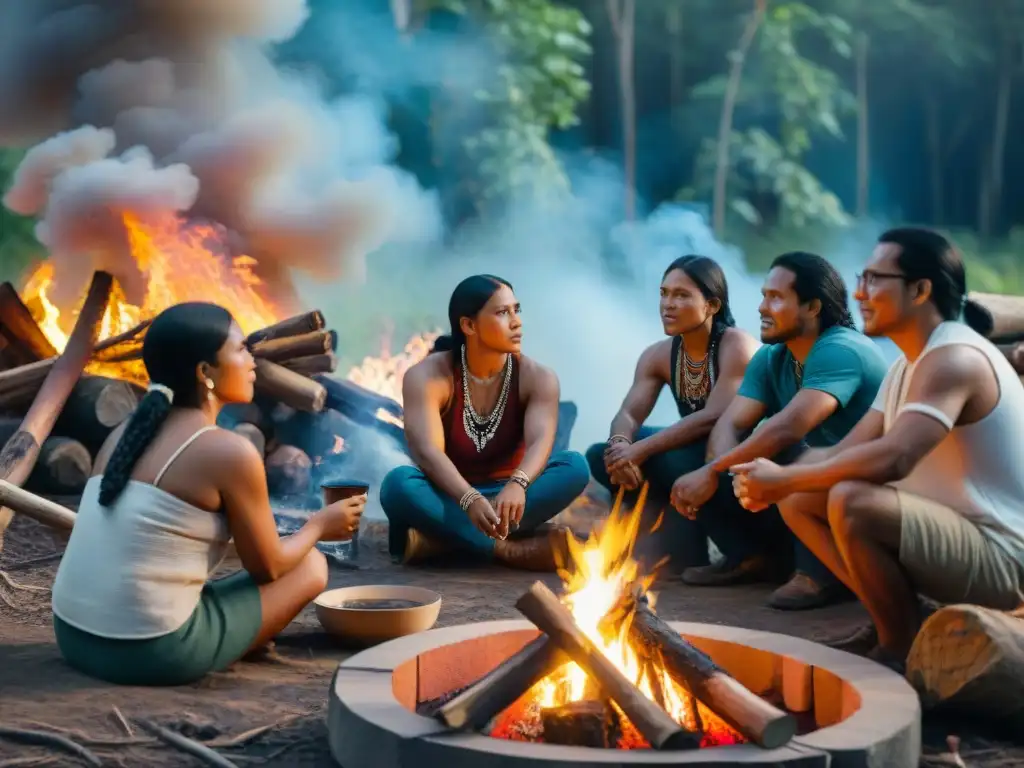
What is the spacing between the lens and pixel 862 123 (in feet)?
58.4

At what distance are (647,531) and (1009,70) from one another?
575 inches

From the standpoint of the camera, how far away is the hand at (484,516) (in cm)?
523

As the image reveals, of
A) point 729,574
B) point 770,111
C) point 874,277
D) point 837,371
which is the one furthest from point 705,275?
point 770,111

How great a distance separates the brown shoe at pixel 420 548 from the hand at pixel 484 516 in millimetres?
738

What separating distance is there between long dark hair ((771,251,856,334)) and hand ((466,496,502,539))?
64.4 inches

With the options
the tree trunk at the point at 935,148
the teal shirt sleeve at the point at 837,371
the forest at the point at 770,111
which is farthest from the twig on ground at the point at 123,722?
the tree trunk at the point at 935,148

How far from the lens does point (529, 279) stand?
597 inches

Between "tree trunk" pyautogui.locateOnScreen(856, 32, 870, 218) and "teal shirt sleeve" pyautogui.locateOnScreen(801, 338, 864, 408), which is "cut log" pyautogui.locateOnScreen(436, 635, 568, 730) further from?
"tree trunk" pyautogui.locateOnScreen(856, 32, 870, 218)

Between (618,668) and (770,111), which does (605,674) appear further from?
(770,111)

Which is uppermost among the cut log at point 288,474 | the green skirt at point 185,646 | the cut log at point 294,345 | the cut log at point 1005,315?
the cut log at point 1005,315

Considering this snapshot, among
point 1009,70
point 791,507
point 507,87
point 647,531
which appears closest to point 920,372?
point 791,507

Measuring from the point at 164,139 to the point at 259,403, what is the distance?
10.5ft

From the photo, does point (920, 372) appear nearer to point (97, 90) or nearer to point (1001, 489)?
point (1001, 489)

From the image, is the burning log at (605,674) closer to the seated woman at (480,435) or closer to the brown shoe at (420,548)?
the seated woman at (480,435)
